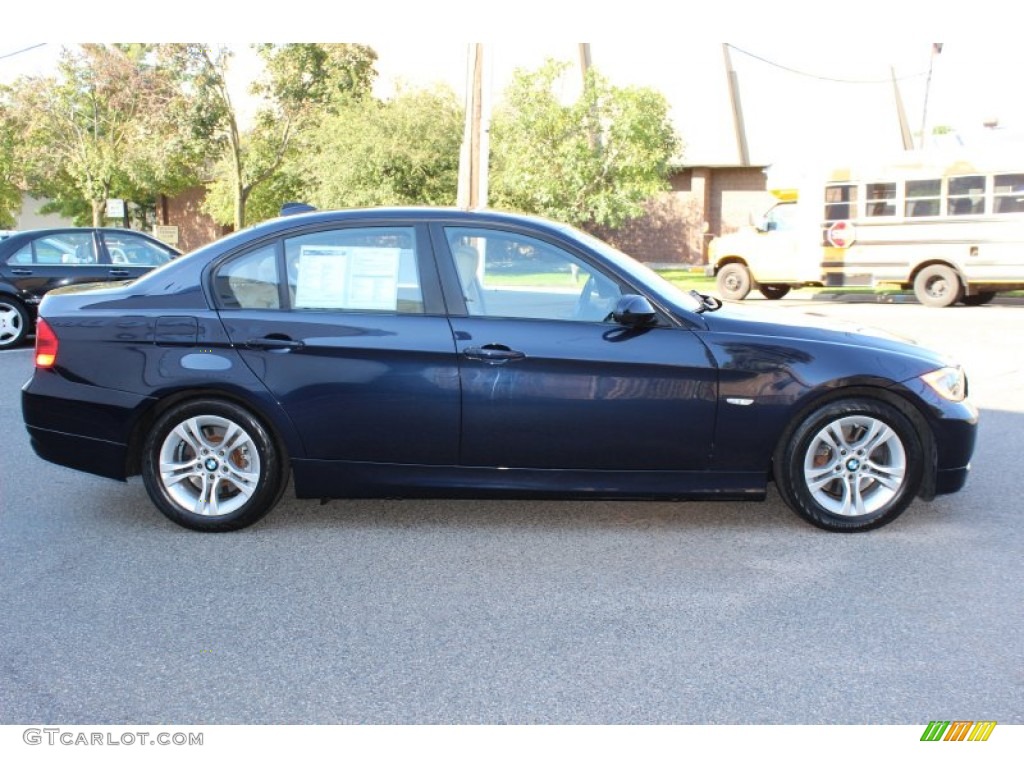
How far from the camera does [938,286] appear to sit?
1848 cm

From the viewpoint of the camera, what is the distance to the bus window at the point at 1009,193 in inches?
690

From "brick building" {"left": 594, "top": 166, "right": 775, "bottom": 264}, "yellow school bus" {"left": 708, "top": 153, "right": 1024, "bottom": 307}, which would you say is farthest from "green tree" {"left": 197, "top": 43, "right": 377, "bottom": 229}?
"yellow school bus" {"left": 708, "top": 153, "right": 1024, "bottom": 307}

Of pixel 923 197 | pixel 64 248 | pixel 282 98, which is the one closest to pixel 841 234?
pixel 923 197

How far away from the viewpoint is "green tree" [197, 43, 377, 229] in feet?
105

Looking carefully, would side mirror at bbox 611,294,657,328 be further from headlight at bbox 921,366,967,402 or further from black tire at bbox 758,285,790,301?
black tire at bbox 758,285,790,301

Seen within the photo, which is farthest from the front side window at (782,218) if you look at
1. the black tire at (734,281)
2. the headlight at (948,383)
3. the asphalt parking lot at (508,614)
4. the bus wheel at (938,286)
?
the headlight at (948,383)

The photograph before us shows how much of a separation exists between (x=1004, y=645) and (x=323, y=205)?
26144 mm

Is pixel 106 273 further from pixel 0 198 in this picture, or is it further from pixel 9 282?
pixel 0 198

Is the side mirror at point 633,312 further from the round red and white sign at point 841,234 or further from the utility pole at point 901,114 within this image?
the utility pole at point 901,114

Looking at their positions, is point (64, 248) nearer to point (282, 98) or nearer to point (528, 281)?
point (528, 281)

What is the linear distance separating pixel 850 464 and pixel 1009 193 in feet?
49.5
